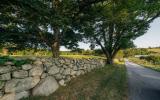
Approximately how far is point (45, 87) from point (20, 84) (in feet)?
4.37

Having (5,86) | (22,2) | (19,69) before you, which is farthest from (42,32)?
(5,86)

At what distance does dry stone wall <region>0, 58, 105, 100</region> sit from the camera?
6.16 meters

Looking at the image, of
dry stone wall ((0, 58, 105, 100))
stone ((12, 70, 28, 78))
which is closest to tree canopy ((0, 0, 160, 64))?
dry stone wall ((0, 58, 105, 100))

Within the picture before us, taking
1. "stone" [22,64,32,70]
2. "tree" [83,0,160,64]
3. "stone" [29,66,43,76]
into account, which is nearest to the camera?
"stone" [22,64,32,70]

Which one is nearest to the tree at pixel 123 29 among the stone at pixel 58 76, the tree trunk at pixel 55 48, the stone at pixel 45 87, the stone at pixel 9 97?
the tree trunk at pixel 55 48

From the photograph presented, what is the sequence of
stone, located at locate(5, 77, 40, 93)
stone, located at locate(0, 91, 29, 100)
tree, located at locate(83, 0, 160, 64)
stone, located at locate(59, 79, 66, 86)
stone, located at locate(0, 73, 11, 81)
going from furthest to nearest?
tree, located at locate(83, 0, 160, 64) → stone, located at locate(59, 79, 66, 86) → stone, located at locate(5, 77, 40, 93) → stone, located at locate(0, 91, 29, 100) → stone, located at locate(0, 73, 11, 81)

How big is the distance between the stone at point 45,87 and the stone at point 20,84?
0.21 m

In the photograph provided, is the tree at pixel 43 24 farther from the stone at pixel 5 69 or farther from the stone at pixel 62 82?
the stone at pixel 5 69

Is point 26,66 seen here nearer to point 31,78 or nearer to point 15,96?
point 31,78

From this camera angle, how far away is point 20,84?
6.68m

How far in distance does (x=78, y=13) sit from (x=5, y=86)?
7850 mm

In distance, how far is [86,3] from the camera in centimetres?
1220

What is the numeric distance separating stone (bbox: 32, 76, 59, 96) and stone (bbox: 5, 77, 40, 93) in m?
0.21

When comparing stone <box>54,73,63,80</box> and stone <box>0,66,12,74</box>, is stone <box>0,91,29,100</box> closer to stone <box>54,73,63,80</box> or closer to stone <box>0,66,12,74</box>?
stone <box>0,66,12,74</box>
